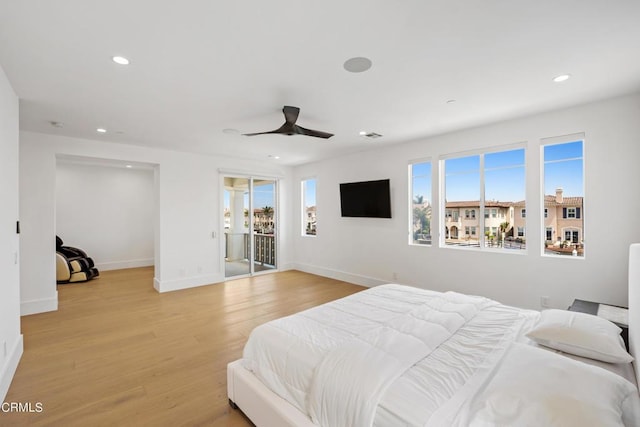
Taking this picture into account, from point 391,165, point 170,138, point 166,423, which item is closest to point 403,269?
point 391,165

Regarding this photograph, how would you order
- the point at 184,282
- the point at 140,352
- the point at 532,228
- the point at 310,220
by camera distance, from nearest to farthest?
the point at 140,352
the point at 532,228
the point at 184,282
the point at 310,220

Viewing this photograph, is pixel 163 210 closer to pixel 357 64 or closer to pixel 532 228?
pixel 357 64

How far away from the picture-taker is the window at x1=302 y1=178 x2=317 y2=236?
23.1 ft

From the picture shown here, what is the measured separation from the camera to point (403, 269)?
5074mm

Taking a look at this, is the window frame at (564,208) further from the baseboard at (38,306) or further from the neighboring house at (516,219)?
the baseboard at (38,306)

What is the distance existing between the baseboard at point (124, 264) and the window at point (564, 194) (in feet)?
28.7

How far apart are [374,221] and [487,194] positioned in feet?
6.60

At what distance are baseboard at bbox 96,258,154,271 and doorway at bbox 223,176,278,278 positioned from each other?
2911mm

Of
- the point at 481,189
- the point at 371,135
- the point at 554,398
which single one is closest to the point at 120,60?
the point at 371,135

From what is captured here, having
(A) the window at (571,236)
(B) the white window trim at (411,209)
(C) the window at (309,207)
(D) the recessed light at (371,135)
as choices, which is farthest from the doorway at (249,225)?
(A) the window at (571,236)

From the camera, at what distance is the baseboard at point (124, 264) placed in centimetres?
720

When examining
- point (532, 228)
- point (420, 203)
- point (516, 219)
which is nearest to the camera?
point (532, 228)

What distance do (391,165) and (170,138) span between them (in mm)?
3829

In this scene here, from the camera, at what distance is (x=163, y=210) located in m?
5.36
